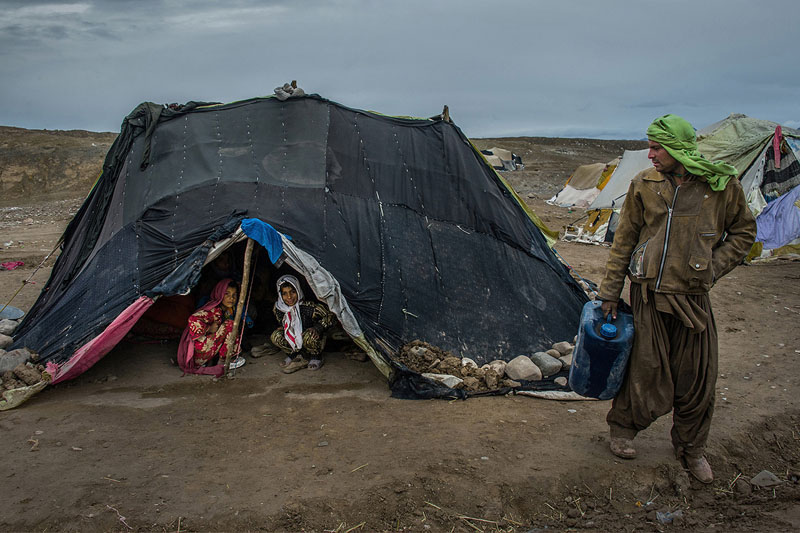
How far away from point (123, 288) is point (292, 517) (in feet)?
8.77

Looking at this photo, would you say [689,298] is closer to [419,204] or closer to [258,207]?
[419,204]

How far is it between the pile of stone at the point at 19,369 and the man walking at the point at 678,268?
4057mm

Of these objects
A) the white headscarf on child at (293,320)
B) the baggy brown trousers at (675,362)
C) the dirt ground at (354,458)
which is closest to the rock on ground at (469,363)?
the dirt ground at (354,458)

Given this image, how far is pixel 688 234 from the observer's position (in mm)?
3025

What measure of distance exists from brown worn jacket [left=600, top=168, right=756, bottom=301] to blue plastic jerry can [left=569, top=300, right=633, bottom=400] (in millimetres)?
141

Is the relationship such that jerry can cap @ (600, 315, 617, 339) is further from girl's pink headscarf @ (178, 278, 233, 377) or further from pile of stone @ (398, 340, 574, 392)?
girl's pink headscarf @ (178, 278, 233, 377)

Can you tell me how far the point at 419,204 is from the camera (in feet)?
18.5

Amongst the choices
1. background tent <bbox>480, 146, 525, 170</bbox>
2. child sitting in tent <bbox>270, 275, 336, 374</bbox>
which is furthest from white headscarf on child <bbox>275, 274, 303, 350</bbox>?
background tent <bbox>480, 146, 525, 170</bbox>

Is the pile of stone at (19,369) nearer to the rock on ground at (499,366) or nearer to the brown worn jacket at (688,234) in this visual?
the rock on ground at (499,366)

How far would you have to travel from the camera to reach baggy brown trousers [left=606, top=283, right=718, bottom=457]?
10.0 ft

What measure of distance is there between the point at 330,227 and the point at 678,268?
2924mm

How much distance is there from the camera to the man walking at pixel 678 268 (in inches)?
118

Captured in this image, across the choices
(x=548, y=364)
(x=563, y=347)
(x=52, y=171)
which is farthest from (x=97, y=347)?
(x=52, y=171)

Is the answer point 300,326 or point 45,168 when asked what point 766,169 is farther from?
point 45,168
